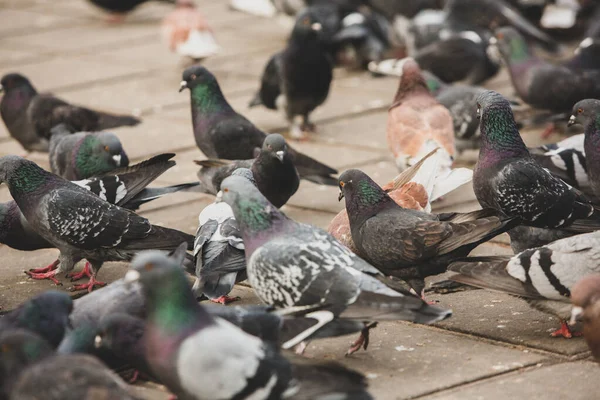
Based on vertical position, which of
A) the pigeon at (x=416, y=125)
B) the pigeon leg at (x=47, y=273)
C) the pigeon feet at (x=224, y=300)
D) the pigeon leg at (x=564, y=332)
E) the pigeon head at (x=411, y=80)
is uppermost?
the pigeon head at (x=411, y=80)

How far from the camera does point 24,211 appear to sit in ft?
22.1

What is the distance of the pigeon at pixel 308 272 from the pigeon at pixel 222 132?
2835mm

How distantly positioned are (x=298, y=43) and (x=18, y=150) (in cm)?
288

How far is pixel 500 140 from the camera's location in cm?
678

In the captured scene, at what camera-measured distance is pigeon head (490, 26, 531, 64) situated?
34.5 ft

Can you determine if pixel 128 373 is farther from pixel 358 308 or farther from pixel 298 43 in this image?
pixel 298 43

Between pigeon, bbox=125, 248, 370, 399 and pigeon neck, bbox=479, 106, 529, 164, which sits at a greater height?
pigeon neck, bbox=479, 106, 529, 164

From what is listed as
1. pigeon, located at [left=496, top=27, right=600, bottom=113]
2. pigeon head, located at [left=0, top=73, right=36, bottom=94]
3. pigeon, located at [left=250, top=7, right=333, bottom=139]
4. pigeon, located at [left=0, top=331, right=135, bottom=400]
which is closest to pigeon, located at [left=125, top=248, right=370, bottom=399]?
pigeon, located at [left=0, top=331, right=135, bottom=400]

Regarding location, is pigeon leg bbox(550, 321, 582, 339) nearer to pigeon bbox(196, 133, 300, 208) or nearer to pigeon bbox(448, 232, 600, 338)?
pigeon bbox(448, 232, 600, 338)

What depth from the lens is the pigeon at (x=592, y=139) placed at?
23.2 ft

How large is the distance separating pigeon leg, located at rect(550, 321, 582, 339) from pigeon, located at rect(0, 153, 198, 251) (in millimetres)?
A: 2941

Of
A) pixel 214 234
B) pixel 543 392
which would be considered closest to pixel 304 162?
pixel 214 234

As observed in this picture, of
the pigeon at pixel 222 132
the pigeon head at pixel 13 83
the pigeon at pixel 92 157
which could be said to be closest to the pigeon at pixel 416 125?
the pigeon at pixel 222 132

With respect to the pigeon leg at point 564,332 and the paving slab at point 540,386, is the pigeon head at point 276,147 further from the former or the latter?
the paving slab at point 540,386
